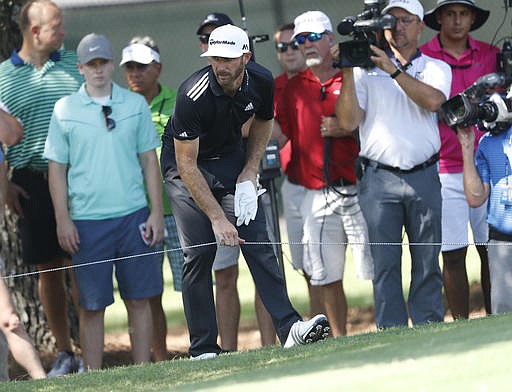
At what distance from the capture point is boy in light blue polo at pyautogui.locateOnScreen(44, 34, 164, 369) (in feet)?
29.0

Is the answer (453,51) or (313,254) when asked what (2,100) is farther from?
(453,51)

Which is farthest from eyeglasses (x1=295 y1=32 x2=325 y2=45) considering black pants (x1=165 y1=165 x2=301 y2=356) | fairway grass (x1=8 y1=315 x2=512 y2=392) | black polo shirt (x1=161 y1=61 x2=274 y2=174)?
fairway grass (x1=8 y1=315 x2=512 y2=392)

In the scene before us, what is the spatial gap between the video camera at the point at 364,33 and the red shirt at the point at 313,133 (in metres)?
0.74

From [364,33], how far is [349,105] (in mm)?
498

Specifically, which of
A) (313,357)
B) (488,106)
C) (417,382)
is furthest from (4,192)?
(417,382)

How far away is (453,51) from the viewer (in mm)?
9516

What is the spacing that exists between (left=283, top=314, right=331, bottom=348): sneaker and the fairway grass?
0.08m

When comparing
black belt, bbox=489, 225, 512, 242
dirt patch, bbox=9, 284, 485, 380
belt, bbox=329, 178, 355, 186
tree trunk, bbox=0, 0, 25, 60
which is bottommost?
dirt patch, bbox=9, 284, 485, 380

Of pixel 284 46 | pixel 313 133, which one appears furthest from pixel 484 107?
pixel 284 46

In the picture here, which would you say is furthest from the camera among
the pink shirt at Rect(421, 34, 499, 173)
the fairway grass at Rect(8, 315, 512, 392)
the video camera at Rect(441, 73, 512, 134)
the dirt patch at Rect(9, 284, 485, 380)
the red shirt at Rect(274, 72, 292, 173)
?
the dirt patch at Rect(9, 284, 485, 380)

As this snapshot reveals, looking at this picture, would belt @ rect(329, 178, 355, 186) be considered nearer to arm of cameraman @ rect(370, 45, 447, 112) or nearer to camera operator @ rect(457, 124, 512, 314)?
arm of cameraman @ rect(370, 45, 447, 112)

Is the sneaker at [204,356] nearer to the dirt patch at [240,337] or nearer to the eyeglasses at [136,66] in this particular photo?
the dirt patch at [240,337]

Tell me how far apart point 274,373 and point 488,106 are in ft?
9.14

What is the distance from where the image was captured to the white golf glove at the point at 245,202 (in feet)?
24.9
